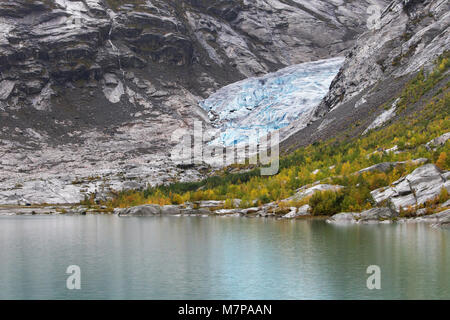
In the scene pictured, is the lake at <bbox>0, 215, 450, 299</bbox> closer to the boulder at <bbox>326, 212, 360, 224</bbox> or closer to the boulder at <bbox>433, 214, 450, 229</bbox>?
the boulder at <bbox>433, 214, 450, 229</bbox>

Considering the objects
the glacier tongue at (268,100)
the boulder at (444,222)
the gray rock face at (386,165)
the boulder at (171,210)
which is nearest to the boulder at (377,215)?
the boulder at (444,222)

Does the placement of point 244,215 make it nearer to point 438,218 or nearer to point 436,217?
point 436,217

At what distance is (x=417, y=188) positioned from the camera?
147ft

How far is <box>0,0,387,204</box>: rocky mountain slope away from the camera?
97750mm

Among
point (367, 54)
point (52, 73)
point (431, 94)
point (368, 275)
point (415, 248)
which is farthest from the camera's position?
point (52, 73)

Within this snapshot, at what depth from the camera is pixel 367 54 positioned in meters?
94.4

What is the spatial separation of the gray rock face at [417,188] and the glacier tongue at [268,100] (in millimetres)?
65980

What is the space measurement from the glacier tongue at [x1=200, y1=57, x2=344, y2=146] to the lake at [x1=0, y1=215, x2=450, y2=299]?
76.5 meters

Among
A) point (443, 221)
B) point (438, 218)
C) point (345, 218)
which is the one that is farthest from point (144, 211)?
point (443, 221)

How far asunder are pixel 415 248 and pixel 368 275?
7362 mm

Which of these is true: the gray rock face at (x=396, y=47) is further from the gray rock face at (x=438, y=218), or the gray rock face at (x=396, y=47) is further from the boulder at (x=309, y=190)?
the gray rock face at (x=438, y=218)

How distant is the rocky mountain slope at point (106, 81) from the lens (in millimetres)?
97750
